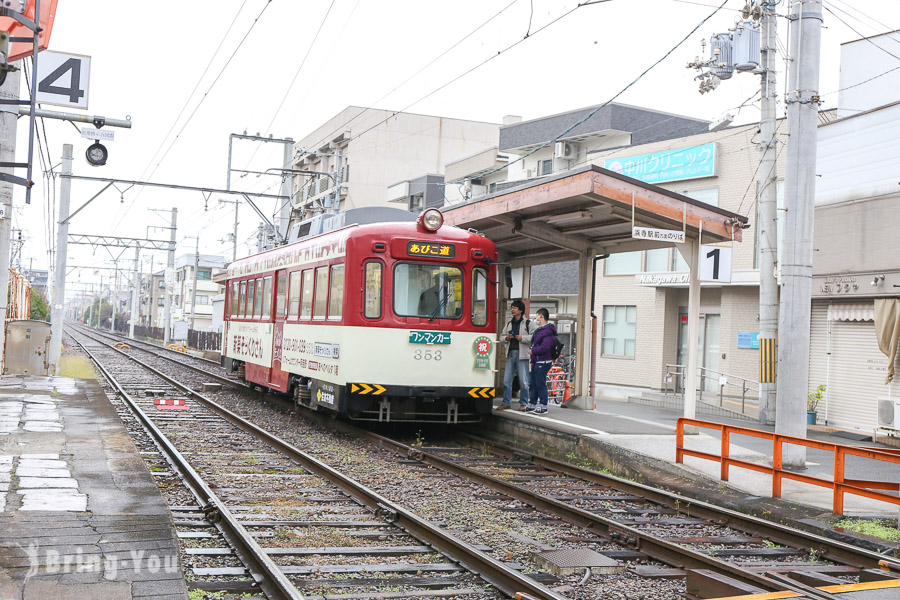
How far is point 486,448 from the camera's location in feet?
41.5

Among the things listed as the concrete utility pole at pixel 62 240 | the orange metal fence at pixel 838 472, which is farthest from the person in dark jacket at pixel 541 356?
the concrete utility pole at pixel 62 240

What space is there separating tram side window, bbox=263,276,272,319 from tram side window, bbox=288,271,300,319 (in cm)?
156

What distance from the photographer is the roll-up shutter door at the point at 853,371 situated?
16.2 metres

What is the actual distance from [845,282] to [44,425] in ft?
45.1

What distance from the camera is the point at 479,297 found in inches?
516

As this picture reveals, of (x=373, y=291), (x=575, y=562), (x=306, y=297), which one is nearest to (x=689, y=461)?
(x=575, y=562)

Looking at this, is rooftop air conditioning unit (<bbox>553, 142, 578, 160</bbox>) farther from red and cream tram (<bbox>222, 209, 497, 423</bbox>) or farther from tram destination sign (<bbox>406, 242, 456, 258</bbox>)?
tram destination sign (<bbox>406, 242, 456, 258</bbox>)

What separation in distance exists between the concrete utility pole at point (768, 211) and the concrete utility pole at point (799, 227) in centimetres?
594

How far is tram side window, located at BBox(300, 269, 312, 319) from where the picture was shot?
46.7ft

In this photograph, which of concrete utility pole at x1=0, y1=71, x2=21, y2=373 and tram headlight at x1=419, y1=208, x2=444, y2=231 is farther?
concrete utility pole at x1=0, y1=71, x2=21, y2=373

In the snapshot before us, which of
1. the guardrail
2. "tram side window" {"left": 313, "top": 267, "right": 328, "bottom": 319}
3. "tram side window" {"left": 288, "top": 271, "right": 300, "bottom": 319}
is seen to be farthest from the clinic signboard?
"tram side window" {"left": 313, "top": 267, "right": 328, "bottom": 319}

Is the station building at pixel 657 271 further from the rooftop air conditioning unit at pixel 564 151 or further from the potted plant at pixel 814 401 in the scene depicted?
the potted plant at pixel 814 401

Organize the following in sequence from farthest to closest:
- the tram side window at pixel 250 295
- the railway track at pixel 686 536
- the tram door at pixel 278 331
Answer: the tram side window at pixel 250 295, the tram door at pixel 278 331, the railway track at pixel 686 536

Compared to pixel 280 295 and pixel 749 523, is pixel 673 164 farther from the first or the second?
pixel 749 523
